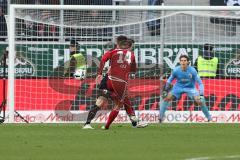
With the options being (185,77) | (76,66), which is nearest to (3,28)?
(76,66)

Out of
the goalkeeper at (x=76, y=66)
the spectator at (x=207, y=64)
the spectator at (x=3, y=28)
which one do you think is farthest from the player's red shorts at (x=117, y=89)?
the spectator at (x=3, y=28)

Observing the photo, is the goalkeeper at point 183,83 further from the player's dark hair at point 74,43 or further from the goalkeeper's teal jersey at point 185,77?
the player's dark hair at point 74,43

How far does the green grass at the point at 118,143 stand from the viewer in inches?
457

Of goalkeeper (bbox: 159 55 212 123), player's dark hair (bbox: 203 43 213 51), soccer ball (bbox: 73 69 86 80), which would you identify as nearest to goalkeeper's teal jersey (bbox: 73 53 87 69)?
soccer ball (bbox: 73 69 86 80)

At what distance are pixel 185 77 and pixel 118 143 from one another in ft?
24.4

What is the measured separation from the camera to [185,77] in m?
20.8

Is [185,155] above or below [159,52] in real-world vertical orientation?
below

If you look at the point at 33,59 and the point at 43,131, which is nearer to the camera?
the point at 43,131

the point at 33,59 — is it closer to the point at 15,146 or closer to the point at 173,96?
the point at 173,96

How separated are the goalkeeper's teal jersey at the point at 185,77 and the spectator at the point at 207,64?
45.8 inches

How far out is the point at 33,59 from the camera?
849 inches

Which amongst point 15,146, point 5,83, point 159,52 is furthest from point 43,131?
point 159,52

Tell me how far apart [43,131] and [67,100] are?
4826 millimetres

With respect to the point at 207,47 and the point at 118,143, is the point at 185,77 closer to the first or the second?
the point at 207,47
